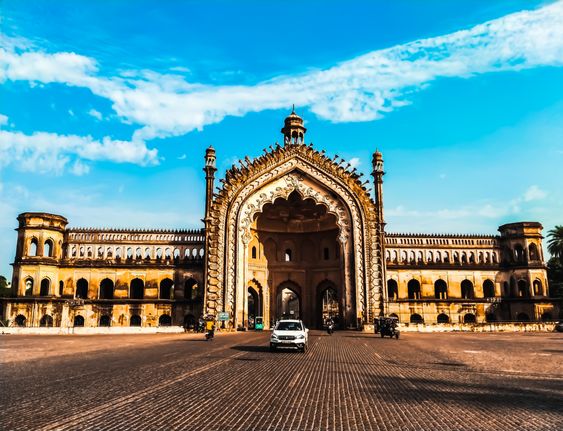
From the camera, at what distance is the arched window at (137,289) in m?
51.2

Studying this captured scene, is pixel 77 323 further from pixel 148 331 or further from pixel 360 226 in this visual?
pixel 360 226

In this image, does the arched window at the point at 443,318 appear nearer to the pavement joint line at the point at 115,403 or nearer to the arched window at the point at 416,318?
the arched window at the point at 416,318

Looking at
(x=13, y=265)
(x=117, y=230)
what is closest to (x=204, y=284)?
(x=117, y=230)

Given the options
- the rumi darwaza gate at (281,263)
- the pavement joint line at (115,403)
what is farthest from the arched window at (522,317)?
the pavement joint line at (115,403)

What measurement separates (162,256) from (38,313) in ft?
43.5

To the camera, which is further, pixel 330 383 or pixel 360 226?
pixel 360 226

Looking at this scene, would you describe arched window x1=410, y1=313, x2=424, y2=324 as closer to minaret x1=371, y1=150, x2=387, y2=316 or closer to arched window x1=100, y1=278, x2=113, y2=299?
minaret x1=371, y1=150, x2=387, y2=316

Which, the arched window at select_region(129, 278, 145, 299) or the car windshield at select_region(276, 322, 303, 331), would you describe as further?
the arched window at select_region(129, 278, 145, 299)

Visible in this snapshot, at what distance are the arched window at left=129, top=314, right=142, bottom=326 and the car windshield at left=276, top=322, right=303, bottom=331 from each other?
29.6 metres

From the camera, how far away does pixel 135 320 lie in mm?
48812

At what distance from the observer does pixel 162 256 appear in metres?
50.7

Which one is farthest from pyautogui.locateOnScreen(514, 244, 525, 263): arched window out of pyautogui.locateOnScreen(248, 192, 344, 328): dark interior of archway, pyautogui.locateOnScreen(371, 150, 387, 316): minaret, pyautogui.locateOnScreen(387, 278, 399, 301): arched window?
pyautogui.locateOnScreen(248, 192, 344, 328): dark interior of archway

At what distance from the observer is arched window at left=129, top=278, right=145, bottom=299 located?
51.2 metres

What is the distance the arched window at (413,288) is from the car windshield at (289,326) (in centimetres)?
3336
